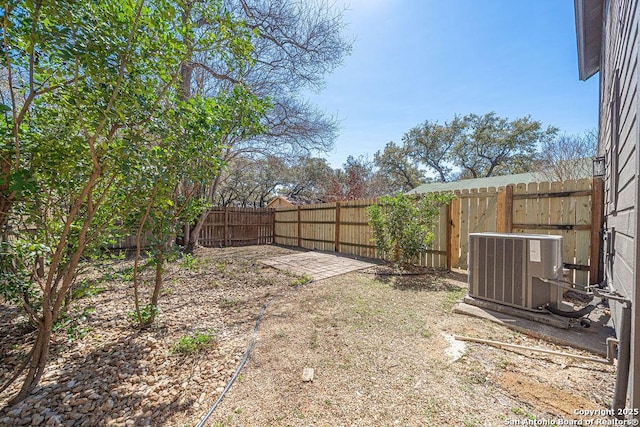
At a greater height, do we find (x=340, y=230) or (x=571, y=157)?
(x=571, y=157)

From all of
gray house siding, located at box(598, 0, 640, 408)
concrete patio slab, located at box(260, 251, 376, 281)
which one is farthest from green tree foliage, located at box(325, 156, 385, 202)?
gray house siding, located at box(598, 0, 640, 408)

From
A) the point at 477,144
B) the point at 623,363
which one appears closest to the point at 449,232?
the point at 623,363

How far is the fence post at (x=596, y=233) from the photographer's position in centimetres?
319

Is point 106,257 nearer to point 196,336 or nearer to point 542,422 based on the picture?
point 196,336

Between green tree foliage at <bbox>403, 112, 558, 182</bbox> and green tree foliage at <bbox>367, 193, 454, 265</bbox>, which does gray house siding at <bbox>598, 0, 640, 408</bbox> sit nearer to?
green tree foliage at <bbox>367, 193, 454, 265</bbox>

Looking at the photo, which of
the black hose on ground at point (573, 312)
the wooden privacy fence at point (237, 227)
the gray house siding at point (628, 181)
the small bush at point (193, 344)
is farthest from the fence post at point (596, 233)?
the wooden privacy fence at point (237, 227)

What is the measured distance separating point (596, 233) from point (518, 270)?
1.69m

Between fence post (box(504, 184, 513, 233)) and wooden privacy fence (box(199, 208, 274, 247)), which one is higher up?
fence post (box(504, 184, 513, 233))

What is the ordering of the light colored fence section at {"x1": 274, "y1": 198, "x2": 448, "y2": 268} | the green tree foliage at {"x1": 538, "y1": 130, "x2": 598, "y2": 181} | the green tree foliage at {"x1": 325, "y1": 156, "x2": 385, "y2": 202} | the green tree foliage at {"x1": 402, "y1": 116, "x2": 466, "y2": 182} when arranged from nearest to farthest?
the light colored fence section at {"x1": 274, "y1": 198, "x2": 448, "y2": 268}
the green tree foliage at {"x1": 538, "y1": 130, "x2": 598, "y2": 181}
the green tree foliage at {"x1": 325, "y1": 156, "x2": 385, "y2": 202}
the green tree foliage at {"x1": 402, "y1": 116, "x2": 466, "y2": 182}

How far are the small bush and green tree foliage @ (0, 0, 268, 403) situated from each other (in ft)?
2.67

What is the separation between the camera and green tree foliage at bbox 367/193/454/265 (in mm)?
4793

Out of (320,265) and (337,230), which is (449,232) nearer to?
(320,265)

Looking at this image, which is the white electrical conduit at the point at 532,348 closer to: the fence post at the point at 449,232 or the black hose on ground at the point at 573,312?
the black hose on ground at the point at 573,312

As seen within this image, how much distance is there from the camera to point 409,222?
192 inches
